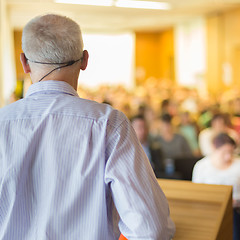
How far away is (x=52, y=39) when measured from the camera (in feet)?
3.78

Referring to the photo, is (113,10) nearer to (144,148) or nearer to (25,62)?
(144,148)

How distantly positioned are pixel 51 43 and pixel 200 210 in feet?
3.47

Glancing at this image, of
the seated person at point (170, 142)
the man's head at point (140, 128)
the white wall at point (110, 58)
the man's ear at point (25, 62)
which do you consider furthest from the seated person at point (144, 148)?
the white wall at point (110, 58)

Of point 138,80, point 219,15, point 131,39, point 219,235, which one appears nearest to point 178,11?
point 219,15

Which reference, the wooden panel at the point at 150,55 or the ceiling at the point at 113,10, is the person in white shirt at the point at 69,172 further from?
the wooden panel at the point at 150,55

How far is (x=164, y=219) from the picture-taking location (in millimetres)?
1145

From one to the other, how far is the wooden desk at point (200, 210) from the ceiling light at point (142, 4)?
9.76 m

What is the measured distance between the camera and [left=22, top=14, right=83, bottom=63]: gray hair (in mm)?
1153

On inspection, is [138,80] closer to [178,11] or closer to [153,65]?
[153,65]

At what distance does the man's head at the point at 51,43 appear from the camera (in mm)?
1153

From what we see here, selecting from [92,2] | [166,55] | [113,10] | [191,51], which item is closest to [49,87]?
[92,2]

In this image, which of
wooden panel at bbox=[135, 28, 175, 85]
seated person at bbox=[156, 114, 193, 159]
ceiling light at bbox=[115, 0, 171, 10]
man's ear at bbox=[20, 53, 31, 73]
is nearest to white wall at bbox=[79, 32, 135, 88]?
wooden panel at bbox=[135, 28, 175, 85]

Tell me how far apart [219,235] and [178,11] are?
1273 centimetres

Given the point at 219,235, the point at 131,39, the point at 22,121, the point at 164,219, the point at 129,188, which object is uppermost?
the point at 131,39
